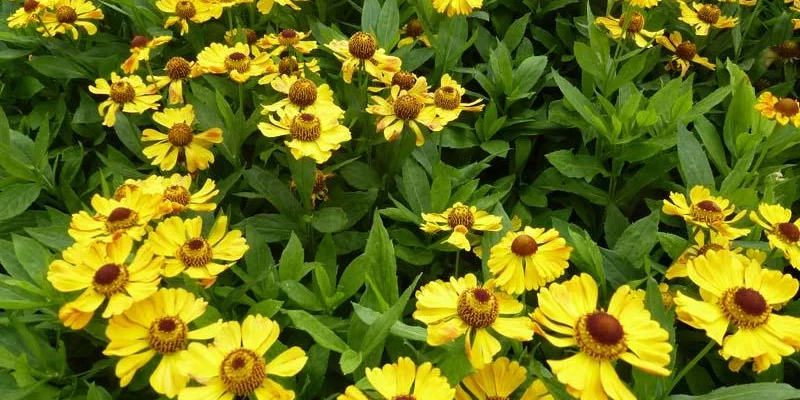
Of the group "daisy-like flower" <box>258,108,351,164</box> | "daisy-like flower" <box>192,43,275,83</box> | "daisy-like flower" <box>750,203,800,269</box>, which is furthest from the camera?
"daisy-like flower" <box>192,43,275,83</box>

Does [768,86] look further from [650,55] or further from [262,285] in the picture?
[262,285]

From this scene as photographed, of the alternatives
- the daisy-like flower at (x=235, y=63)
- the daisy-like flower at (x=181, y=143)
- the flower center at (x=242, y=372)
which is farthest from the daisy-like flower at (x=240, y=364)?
the daisy-like flower at (x=235, y=63)

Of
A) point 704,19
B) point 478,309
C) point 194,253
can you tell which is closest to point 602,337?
point 478,309

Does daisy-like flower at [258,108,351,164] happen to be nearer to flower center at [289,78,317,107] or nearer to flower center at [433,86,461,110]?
flower center at [289,78,317,107]

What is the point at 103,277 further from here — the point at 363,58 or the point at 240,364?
the point at 363,58

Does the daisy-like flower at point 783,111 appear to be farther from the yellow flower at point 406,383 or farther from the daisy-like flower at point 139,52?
the daisy-like flower at point 139,52

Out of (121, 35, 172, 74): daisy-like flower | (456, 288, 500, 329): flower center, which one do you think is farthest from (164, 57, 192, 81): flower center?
(456, 288, 500, 329): flower center
